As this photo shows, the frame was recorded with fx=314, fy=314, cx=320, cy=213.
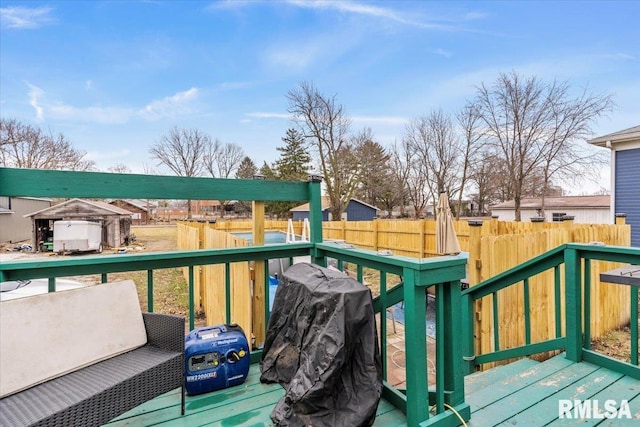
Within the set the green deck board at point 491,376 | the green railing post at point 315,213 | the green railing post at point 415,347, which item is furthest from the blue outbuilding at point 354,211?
the green railing post at point 415,347

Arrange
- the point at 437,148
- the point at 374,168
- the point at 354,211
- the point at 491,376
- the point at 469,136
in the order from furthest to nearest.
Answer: the point at 354,211
the point at 374,168
the point at 437,148
the point at 469,136
the point at 491,376

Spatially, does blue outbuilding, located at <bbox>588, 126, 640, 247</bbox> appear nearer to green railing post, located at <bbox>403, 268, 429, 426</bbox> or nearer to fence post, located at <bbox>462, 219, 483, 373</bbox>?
fence post, located at <bbox>462, 219, 483, 373</bbox>

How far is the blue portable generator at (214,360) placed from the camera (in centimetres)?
186

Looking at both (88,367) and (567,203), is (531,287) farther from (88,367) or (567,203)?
(567,203)

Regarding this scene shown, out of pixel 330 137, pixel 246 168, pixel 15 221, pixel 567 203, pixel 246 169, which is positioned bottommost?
pixel 15 221

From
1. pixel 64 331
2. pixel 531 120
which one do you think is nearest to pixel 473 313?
pixel 64 331

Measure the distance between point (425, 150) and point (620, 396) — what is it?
845 inches

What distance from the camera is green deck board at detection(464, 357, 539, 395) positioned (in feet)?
6.83

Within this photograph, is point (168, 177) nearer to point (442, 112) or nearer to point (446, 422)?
point (446, 422)

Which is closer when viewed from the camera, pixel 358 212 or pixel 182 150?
pixel 358 212

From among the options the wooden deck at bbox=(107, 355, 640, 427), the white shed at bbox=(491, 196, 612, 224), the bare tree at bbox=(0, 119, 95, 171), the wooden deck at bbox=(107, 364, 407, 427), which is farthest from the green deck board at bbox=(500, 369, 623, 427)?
the bare tree at bbox=(0, 119, 95, 171)

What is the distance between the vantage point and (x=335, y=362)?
1.40 m

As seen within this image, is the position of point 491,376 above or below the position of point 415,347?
below

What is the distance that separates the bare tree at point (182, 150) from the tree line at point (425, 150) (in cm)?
9
